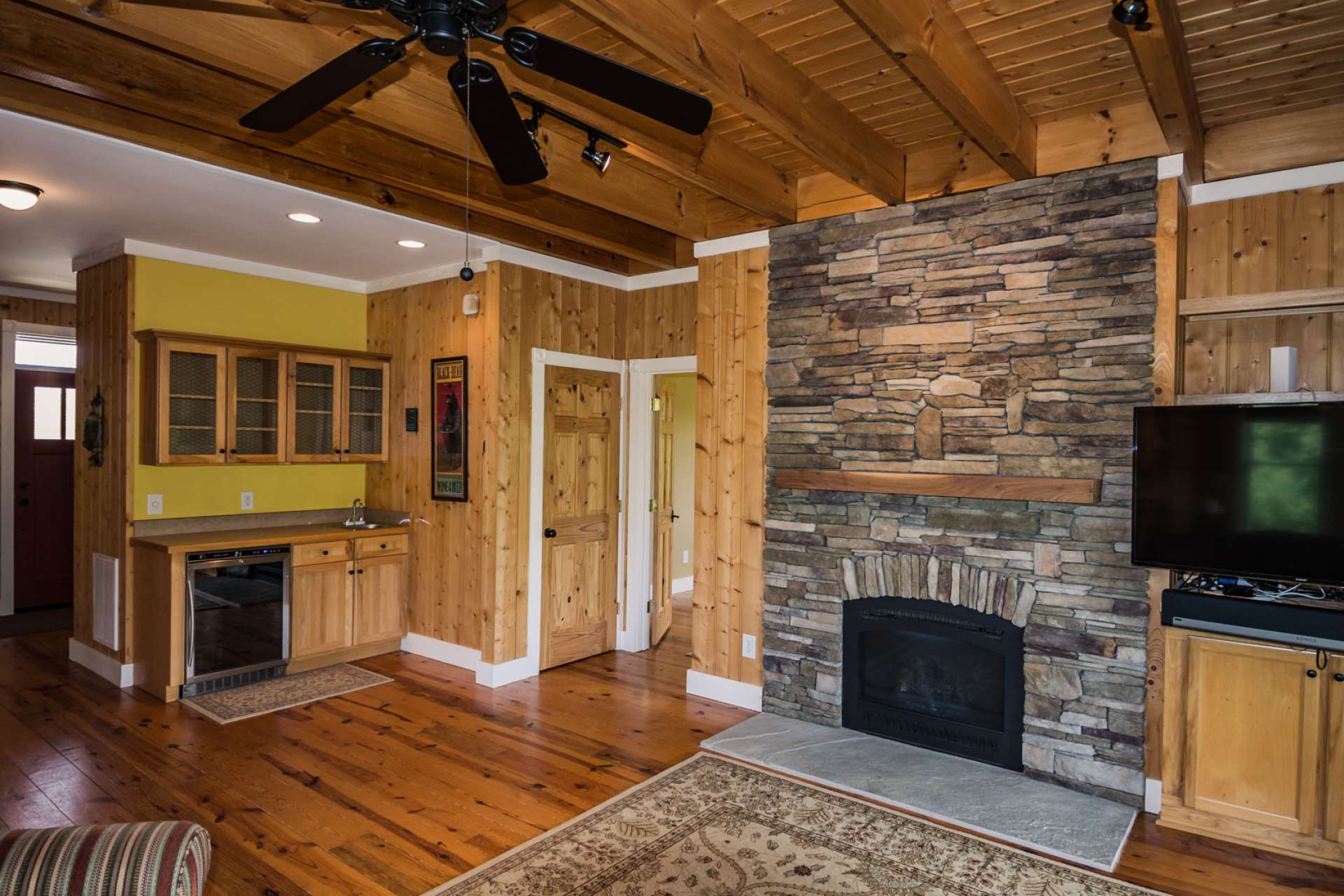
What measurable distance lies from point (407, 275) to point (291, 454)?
59.0 inches

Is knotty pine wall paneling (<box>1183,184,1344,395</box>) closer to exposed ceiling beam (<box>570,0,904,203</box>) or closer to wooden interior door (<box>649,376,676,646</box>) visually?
exposed ceiling beam (<box>570,0,904,203</box>)

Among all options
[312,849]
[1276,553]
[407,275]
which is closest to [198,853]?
[312,849]

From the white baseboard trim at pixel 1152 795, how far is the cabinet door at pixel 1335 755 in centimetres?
54

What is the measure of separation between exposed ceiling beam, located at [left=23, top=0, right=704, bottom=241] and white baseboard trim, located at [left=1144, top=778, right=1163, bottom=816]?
3.53m

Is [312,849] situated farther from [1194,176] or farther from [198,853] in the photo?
[1194,176]

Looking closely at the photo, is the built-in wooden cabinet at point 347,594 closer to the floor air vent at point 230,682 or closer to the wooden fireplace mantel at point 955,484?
the floor air vent at point 230,682

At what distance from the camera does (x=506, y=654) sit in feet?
16.5

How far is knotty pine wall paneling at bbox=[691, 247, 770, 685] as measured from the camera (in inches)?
179

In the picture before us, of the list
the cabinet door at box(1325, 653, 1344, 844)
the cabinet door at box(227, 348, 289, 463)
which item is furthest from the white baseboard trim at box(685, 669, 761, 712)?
the cabinet door at box(227, 348, 289, 463)

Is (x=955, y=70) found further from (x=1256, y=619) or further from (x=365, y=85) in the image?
(x=1256, y=619)

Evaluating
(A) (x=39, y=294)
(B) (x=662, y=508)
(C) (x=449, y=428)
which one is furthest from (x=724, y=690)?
(A) (x=39, y=294)

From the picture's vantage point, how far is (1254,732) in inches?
120

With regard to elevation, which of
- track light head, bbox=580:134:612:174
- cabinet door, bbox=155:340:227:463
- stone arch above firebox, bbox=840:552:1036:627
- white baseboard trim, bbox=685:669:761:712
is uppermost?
track light head, bbox=580:134:612:174

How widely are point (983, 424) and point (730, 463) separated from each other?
1.47m
